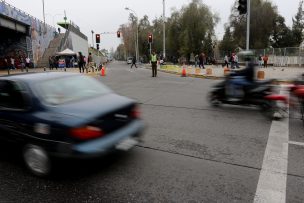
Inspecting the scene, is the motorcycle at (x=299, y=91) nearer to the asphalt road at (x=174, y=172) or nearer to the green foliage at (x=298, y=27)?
the asphalt road at (x=174, y=172)

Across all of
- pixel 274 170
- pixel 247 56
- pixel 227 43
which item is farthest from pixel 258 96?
pixel 227 43

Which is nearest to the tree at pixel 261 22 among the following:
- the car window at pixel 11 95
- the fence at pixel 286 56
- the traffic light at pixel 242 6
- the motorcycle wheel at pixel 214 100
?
the fence at pixel 286 56

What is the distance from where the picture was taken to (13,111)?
4.33m

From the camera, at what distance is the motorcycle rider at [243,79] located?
8.09m

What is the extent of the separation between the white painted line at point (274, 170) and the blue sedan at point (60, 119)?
1945 mm

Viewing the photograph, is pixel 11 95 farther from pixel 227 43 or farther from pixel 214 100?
pixel 227 43

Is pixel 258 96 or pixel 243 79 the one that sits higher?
pixel 243 79

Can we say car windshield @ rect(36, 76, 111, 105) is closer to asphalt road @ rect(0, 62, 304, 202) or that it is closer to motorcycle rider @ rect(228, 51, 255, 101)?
asphalt road @ rect(0, 62, 304, 202)

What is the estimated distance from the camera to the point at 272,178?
12.9 feet

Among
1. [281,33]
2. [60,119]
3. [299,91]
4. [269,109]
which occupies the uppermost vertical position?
[281,33]

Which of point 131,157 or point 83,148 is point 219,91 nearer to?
point 131,157

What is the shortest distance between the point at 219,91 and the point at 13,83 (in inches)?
238

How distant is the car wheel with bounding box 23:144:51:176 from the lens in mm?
3946

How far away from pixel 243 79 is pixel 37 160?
6056mm
